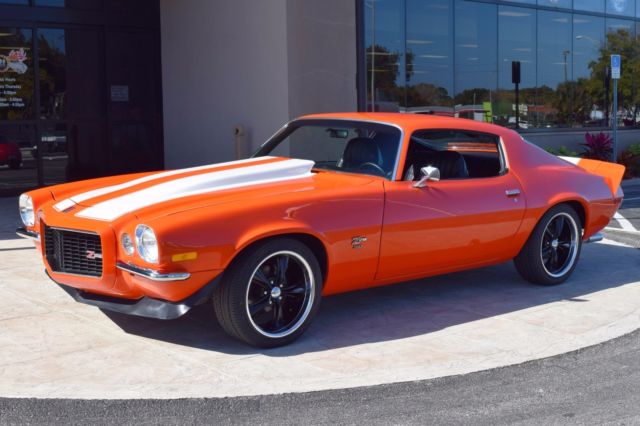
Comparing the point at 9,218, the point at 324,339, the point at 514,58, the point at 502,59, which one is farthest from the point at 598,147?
the point at 324,339

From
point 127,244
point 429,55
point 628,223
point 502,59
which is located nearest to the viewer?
point 127,244

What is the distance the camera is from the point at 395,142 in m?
6.42

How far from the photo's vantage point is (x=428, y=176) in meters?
6.21

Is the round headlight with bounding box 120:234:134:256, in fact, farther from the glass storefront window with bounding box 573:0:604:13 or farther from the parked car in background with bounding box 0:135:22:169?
the glass storefront window with bounding box 573:0:604:13

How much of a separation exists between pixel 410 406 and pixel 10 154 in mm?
11532

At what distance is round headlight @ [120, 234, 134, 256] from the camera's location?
5177mm

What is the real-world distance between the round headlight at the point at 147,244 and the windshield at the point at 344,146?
184 centimetres

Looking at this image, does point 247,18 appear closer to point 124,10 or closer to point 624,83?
point 124,10

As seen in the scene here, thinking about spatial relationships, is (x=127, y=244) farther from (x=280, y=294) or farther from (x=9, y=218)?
(x=9, y=218)

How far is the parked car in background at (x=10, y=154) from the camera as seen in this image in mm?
14328

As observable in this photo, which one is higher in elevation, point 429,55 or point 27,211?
point 429,55

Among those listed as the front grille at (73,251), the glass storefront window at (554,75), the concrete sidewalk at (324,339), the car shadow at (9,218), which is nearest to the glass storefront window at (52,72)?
the car shadow at (9,218)

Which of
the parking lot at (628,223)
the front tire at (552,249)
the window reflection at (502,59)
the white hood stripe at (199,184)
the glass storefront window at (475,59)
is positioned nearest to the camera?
the white hood stripe at (199,184)

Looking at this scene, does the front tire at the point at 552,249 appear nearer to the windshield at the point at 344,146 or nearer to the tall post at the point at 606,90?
the windshield at the point at 344,146
